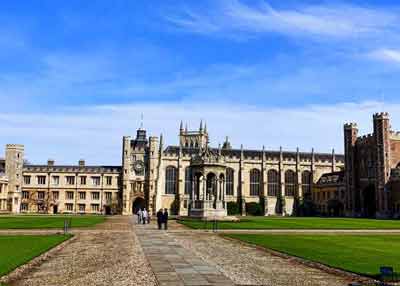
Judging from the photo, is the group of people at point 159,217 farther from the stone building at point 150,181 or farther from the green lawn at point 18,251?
the stone building at point 150,181

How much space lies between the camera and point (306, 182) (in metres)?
95.4

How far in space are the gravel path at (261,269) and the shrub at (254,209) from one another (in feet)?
226

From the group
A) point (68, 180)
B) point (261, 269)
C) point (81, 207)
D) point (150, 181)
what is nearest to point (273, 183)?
point (150, 181)

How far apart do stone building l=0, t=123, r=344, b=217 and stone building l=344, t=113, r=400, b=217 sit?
13.5m

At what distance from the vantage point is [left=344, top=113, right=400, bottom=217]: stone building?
73.1 m

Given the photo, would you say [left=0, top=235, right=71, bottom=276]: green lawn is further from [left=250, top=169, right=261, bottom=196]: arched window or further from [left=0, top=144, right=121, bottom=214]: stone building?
[left=250, top=169, right=261, bottom=196]: arched window

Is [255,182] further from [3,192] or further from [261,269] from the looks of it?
[261,269]

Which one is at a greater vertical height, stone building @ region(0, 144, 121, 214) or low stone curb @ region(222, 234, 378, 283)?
stone building @ region(0, 144, 121, 214)

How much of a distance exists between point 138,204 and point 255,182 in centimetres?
2263

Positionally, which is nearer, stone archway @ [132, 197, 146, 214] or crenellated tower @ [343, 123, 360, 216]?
crenellated tower @ [343, 123, 360, 216]

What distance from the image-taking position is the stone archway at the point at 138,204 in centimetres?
8950

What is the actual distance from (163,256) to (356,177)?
2750 inches

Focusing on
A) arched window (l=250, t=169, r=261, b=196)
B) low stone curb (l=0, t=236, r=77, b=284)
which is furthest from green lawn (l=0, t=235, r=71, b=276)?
arched window (l=250, t=169, r=261, b=196)

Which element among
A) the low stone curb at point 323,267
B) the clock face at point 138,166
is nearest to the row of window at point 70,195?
the clock face at point 138,166
